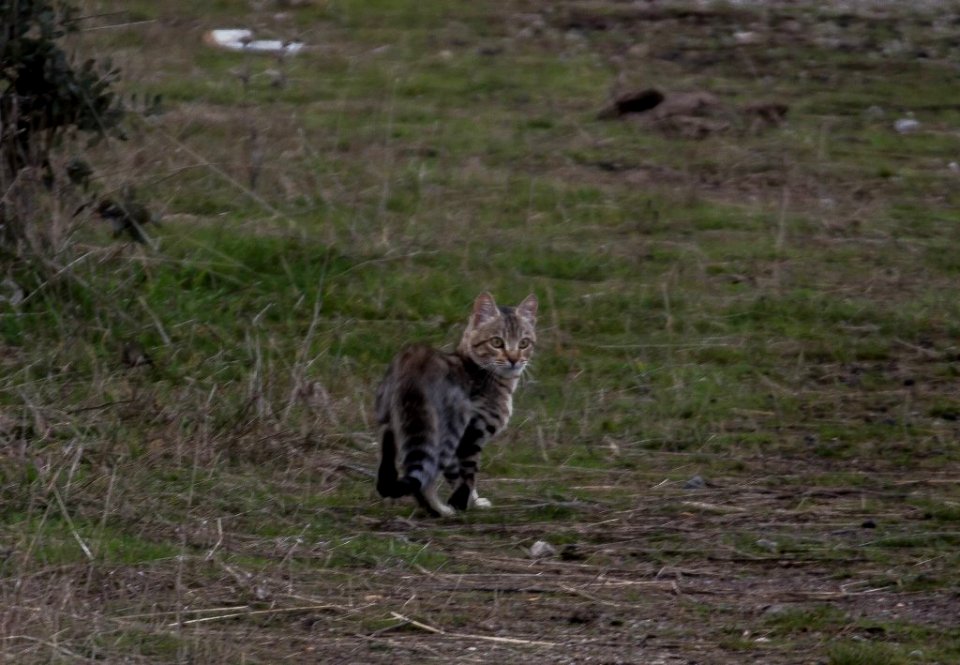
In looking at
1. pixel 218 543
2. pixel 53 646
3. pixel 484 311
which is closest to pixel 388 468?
pixel 484 311

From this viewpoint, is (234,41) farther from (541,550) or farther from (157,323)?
(541,550)

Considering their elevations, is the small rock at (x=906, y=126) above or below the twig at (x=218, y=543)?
below

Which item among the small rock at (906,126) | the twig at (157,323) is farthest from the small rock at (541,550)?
the small rock at (906,126)

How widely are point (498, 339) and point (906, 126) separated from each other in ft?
26.4

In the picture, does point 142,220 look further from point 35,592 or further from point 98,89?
point 35,592

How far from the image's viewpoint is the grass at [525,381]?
19.2 ft

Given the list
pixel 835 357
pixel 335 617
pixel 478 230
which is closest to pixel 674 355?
pixel 835 357

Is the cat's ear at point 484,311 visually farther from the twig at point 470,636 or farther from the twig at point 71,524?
the twig at point 470,636

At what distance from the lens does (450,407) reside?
7484 mm

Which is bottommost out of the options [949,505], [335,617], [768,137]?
[768,137]

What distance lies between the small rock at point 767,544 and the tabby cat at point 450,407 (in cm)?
127

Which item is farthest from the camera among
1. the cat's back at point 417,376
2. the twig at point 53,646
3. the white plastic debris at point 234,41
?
the white plastic debris at point 234,41

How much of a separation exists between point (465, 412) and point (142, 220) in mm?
2835

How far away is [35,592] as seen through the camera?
5668 mm
